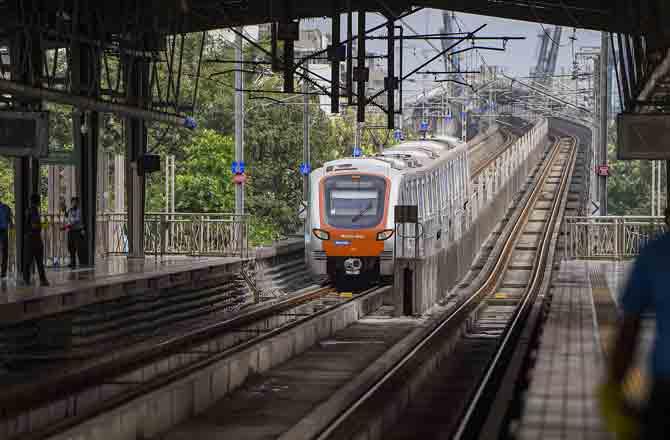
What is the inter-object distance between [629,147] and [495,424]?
842 cm

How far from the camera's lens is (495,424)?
12.9m

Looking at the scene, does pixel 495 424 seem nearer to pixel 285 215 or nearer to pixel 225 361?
pixel 225 361

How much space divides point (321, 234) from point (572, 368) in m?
18.6

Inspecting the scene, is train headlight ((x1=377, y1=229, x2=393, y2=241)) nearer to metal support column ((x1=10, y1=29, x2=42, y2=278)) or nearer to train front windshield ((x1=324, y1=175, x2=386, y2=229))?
train front windshield ((x1=324, y1=175, x2=386, y2=229))

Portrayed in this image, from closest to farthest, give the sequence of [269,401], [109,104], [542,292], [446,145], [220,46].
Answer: [269,401] < [109,104] < [542,292] < [446,145] < [220,46]

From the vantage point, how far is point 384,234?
1180 inches

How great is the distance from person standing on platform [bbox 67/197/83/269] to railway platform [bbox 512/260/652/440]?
9.72 m

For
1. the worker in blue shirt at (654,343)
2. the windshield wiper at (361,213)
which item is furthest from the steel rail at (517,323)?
the worker in blue shirt at (654,343)

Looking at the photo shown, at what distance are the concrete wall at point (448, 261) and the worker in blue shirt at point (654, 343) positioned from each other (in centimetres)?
2030

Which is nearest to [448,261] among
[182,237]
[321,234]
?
[321,234]

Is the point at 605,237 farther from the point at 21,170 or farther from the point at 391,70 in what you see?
the point at 21,170

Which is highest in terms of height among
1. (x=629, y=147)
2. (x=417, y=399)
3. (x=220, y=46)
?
(x=220, y=46)

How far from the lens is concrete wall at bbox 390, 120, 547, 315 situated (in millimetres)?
25656

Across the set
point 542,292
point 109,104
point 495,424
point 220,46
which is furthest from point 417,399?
point 220,46
